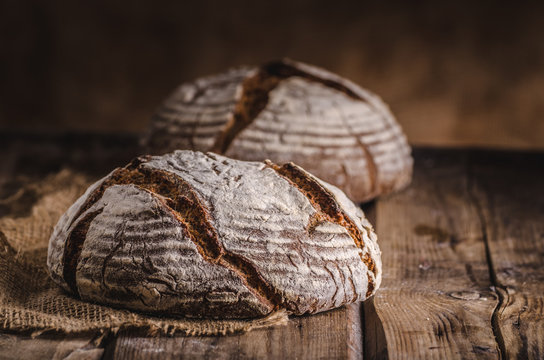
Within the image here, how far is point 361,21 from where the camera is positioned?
12.2 feet

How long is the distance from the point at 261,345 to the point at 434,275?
64cm

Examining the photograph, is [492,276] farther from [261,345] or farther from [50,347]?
[50,347]

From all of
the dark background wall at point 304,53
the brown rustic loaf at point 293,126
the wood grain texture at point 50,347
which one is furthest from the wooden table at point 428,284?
the dark background wall at point 304,53

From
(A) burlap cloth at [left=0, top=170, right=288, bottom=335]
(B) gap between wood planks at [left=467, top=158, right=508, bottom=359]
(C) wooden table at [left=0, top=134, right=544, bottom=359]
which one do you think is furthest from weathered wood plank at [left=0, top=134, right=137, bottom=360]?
(B) gap between wood planks at [left=467, top=158, right=508, bottom=359]

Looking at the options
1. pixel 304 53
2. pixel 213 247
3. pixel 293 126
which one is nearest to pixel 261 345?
pixel 213 247

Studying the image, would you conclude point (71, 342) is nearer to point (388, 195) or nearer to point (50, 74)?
point (388, 195)

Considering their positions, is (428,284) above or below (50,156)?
below

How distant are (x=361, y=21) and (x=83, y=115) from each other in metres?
1.77

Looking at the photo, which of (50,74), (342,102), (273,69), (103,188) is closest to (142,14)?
(50,74)

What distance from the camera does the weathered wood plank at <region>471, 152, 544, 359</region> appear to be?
141 cm

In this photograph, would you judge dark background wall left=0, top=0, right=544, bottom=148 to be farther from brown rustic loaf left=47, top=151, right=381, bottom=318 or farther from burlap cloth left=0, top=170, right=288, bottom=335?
brown rustic loaf left=47, top=151, right=381, bottom=318

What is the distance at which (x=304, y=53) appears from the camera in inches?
151

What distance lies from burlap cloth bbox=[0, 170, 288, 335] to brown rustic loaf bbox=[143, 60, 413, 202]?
596mm

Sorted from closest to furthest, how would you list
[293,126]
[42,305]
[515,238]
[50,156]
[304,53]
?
[42,305]
[515,238]
[293,126]
[50,156]
[304,53]
